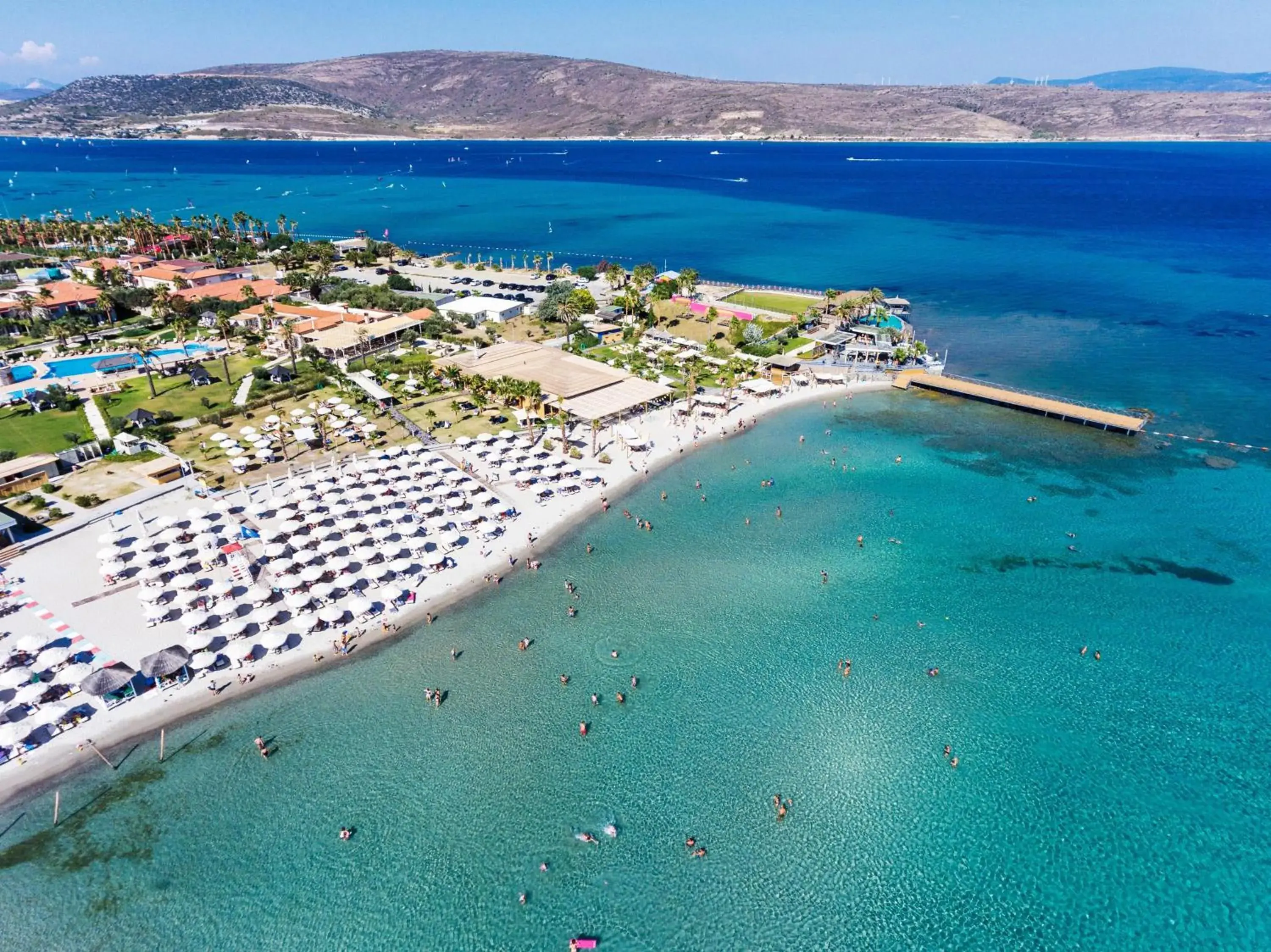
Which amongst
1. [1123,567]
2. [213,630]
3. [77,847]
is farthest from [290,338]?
[1123,567]

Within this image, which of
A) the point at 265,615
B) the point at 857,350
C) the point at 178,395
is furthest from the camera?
the point at 857,350

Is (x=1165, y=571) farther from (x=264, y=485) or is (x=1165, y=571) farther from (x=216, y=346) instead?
(x=216, y=346)

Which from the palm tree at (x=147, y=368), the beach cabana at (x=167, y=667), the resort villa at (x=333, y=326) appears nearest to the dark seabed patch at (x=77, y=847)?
the beach cabana at (x=167, y=667)

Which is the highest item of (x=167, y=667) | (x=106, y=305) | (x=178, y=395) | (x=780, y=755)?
(x=106, y=305)

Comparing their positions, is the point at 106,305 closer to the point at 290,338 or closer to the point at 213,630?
the point at 290,338

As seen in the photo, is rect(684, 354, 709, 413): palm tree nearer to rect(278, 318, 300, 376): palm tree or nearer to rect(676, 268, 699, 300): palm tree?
rect(676, 268, 699, 300): palm tree

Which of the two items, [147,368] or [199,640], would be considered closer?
[199,640]
